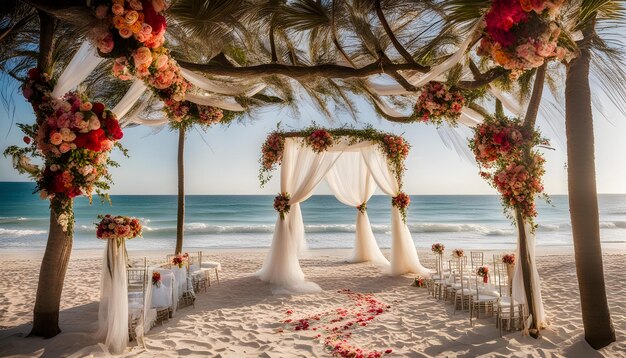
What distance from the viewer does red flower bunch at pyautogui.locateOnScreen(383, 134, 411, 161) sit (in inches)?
313

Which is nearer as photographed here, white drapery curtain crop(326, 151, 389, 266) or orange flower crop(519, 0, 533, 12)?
orange flower crop(519, 0, 533, 12)

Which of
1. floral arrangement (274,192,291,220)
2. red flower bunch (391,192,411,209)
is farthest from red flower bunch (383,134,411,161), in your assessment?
floral arrangement (274,192,291,220)

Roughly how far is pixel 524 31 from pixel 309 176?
17.5 feet

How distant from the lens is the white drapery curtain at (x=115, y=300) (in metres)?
3.83

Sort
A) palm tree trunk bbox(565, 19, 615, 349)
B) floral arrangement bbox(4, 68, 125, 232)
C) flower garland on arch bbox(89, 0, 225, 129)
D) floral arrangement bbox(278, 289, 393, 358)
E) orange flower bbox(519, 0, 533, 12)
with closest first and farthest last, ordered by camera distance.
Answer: orange flower bbox(519, 0, 533, 12) < flower garland on arch bbox(89, 0, 225, 129) < floral arrangement bbox(4, 68, 125, 232) < palm tree trunk bbox(565, 19, 615, 349) < floral arrangement bbox(278, 289, 393, 358)

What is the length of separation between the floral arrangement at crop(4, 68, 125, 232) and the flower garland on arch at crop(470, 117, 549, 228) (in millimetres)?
3678

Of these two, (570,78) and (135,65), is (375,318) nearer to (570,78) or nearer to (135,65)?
(570,78)

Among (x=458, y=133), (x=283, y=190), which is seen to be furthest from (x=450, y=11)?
(x=283, y=190)

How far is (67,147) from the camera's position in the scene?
119 inches

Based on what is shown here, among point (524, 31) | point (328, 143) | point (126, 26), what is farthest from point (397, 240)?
point (126, 26)

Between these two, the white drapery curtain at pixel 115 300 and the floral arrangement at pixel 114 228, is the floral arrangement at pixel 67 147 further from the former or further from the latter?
the white drapery curtain at pixel 115 300

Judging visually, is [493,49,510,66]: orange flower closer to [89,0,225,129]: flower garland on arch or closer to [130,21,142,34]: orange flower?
[89,0,225,129]: flower garland on arch

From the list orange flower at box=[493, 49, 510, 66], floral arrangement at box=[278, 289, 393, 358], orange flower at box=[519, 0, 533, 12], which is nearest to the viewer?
orange flower at box=[519, 0, 533, 12]

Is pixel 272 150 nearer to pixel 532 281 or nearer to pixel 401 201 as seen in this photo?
pixel 401 201
